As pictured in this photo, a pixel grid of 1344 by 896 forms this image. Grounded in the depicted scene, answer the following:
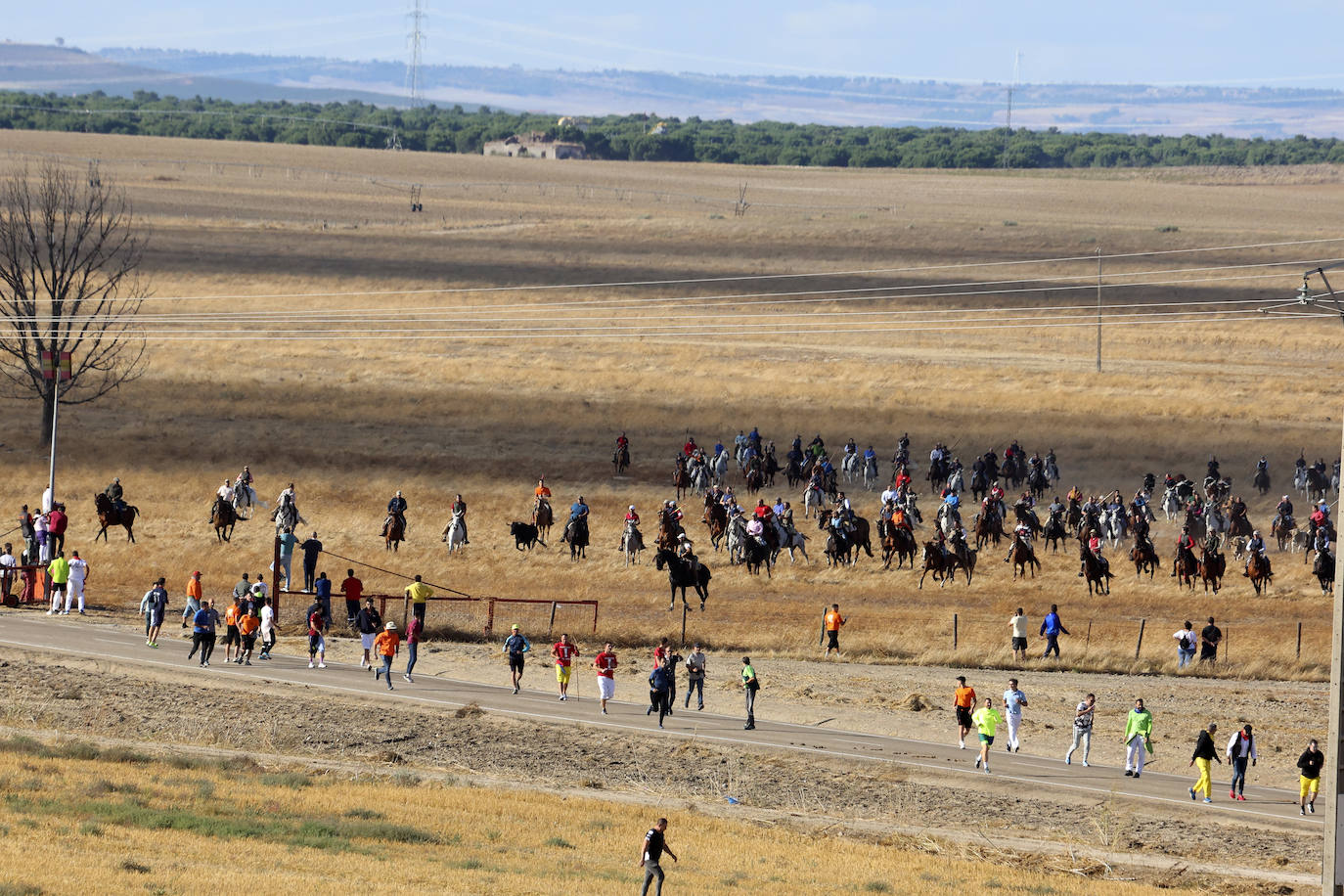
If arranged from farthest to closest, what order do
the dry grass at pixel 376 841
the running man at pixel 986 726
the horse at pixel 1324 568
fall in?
the horse at pixel 1324 568 < the running man at pixel 986 726 < the dry grass at pixel 376 841

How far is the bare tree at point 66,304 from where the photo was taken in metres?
53.1

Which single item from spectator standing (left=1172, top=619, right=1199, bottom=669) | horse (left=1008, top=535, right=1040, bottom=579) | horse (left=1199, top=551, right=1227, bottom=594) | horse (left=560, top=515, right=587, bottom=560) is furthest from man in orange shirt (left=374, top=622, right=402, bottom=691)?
horse (left=1199, top=551, right=1227, bottom=594)

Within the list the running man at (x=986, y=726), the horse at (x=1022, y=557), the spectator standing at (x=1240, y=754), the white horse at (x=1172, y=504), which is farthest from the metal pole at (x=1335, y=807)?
the white horse at (x=1172, y=504)

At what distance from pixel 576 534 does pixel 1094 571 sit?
13.4m

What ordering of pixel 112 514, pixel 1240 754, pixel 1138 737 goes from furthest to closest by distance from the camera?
pixel 112 514, pixel 1138 737, pixel 1240 754

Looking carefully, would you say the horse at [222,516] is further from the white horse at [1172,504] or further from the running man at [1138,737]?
the white horse at [1172,504]

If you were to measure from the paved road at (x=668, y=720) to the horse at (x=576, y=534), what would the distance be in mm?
8455

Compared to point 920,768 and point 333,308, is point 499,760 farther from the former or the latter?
point 333,308

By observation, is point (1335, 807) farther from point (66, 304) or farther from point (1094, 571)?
point (66, 304)

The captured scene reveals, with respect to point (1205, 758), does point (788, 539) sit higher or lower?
higher

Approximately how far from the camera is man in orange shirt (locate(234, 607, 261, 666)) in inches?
1217

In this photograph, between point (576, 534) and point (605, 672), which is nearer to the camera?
point (605, 672)

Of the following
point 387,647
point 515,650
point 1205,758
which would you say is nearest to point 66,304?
point 387,647

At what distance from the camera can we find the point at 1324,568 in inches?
1563
